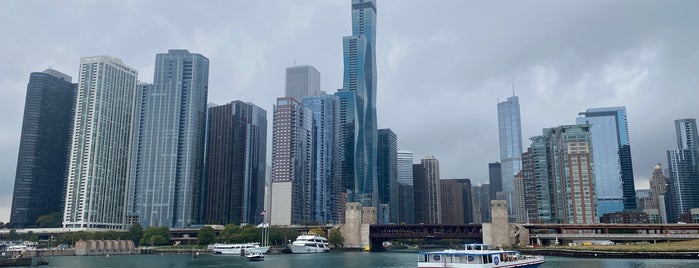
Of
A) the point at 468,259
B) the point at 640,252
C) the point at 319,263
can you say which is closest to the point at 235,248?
the point at 319,263

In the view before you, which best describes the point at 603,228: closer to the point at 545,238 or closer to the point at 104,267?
the point at 545,238

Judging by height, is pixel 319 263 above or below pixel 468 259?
below

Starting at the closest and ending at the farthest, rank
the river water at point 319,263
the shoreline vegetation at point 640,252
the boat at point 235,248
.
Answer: the river water at point 319,263
the shoreline vegetation at point 640,252
the boat at point 235,248

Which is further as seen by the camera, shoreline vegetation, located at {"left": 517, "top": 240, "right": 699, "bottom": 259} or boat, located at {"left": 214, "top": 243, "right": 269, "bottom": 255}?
boat, located at {"left": 214, "top": 243, "right": 269, "bottom": 255}

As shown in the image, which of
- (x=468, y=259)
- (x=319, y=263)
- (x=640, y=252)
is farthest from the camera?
(x=640, y=252)

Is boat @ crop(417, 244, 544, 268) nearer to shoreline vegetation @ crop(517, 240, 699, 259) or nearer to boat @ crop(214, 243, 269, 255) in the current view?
shoreline vegetation @ crop(517, 240, 699, 259)

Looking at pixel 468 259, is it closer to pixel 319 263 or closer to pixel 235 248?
pixel 319 263

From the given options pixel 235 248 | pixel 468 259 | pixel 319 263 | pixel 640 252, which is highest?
pixel 468 259

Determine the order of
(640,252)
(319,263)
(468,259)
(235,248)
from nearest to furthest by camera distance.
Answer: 1. (468,259)
2. (319,263)
3. (640,252)
4. (235,248)

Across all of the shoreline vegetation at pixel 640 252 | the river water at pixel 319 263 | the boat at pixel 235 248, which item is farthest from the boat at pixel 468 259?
the boat at pixel 235 248

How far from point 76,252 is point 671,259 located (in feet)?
571

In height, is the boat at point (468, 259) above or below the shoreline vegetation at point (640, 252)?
above

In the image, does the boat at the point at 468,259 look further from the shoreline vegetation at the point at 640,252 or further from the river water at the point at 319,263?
the shoreline vegetation at the point at 640,252

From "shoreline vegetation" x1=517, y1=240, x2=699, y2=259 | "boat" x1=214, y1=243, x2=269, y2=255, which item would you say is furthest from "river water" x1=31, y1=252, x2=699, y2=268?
"boat" x1=214, y1=243, x2=269, y2=255
